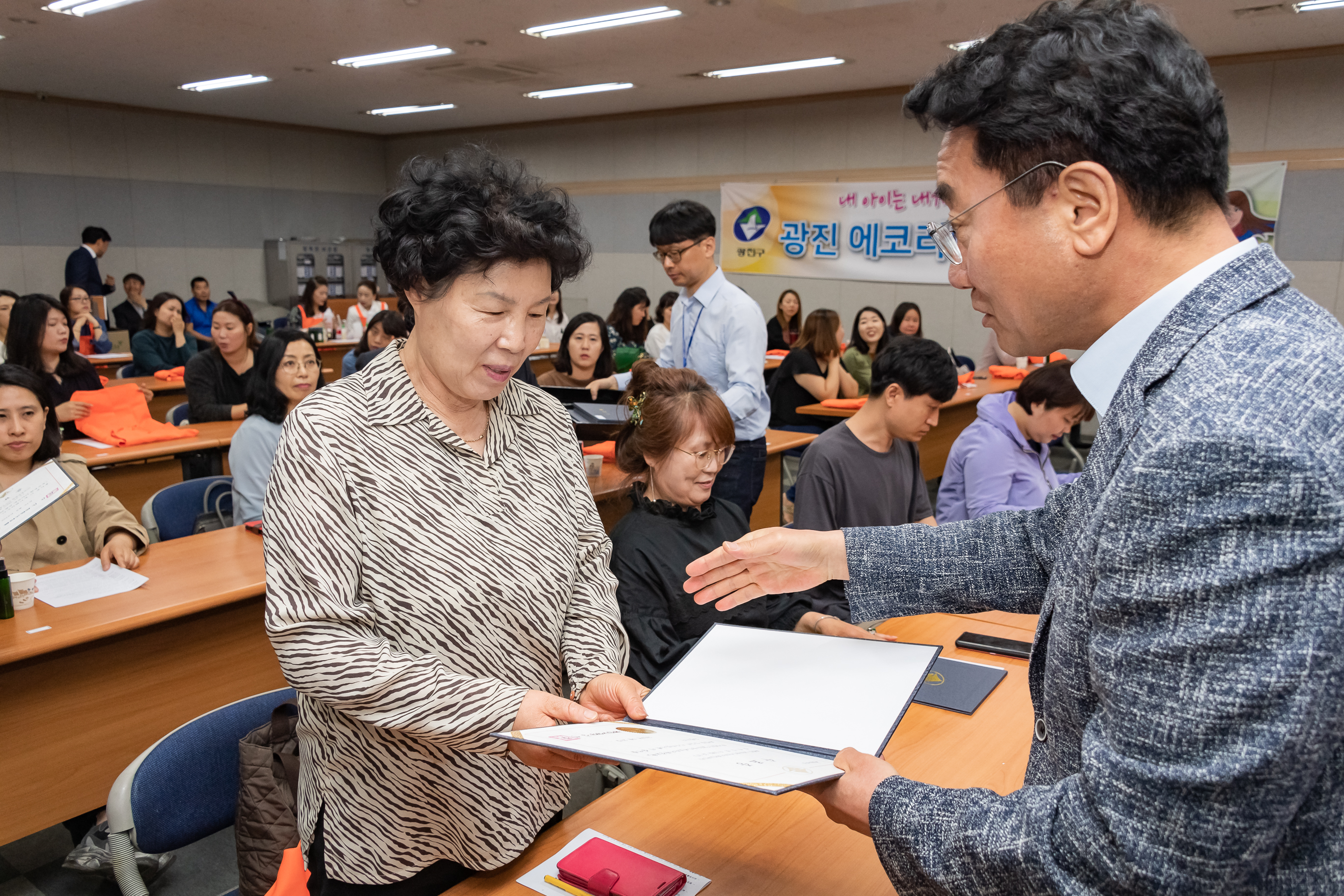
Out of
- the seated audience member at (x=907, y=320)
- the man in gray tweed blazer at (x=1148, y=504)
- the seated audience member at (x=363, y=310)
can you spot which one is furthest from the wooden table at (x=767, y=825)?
the seated audience member at (x=363, y=310)

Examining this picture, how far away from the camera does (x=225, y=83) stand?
914 cm

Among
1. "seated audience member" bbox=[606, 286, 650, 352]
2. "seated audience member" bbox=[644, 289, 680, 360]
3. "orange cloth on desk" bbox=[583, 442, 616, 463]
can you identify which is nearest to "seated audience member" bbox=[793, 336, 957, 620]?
"orange cloth on desk" bbox=[583, 442, 616, 463]

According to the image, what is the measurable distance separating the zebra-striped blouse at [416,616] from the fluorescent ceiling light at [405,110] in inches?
399

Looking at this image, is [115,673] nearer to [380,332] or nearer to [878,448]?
[878,448]

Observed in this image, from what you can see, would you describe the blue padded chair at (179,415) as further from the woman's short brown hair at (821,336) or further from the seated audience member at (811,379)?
the woman's short brown hair at (821,336)

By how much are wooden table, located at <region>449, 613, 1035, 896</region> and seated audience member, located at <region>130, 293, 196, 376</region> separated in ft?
21.9

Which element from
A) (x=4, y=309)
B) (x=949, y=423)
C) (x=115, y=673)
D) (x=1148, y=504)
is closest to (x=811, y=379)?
(x=949, y=423)

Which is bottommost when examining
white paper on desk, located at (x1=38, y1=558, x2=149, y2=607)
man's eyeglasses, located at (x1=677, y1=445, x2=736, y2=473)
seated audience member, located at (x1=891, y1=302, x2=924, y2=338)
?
white paper on desk, located at (x1=38, y1=558, x2=149, y2=607)

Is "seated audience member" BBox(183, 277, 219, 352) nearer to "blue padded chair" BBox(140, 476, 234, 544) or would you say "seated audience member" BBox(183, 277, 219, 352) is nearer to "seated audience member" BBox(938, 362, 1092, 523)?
"blue padded chair" BBox(140, 476, 234, 544)

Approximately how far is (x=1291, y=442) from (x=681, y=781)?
112 cm

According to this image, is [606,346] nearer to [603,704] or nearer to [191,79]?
[603,704]

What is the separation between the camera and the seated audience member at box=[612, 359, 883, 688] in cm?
212

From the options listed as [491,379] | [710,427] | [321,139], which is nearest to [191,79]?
[321,139]

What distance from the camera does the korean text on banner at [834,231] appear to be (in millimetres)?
9164
